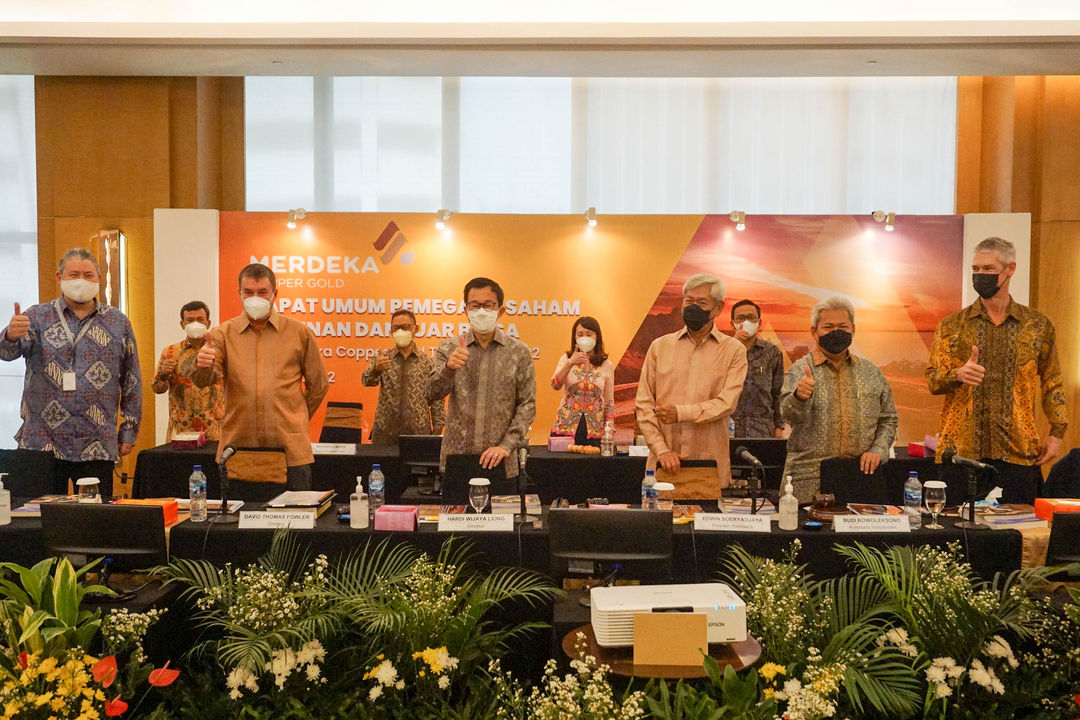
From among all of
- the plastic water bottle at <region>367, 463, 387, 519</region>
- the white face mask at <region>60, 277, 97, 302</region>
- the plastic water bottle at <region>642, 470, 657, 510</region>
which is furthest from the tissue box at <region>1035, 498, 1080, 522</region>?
the white face mask at <region>60, 277, 97, 302</region>

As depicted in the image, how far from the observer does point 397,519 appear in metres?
3.34

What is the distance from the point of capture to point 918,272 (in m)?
7.89

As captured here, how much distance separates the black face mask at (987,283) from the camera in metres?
4.08

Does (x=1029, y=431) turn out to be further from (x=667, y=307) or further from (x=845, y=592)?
(x=667, y=307)

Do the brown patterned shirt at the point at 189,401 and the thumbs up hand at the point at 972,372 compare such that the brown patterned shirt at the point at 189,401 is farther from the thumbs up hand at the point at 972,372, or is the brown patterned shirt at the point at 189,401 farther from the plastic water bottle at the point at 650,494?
the thumbs up hand at the point at 972,372

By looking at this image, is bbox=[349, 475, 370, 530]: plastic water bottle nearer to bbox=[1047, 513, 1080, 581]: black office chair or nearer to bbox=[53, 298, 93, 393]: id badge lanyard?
bbox=[53, 298, 93, 393]: id badge lanyard

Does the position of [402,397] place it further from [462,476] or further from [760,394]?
[760,394]

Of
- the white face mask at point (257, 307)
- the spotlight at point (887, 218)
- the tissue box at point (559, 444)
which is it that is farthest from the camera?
the spotlight at point (887, 218)

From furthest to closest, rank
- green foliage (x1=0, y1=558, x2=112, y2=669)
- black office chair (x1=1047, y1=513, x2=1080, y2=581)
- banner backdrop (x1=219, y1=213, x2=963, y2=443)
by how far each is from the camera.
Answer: banner backdrop (x1=219, y1=213, x2=963, y2=443)
black office chair (x1=1047, y1=513, x2=1080, y2=581)
green foliage (x1=0, y1=558, x2=112, y2=669)

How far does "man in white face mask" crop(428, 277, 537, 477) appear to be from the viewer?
430cm

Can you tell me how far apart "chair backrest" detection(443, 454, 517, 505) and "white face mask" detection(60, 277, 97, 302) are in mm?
2098

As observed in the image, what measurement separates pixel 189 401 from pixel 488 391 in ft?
9.51

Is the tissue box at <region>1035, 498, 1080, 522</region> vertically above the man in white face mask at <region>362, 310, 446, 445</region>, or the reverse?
the man in white face mask at <region>362, 310, 446, 445</region>

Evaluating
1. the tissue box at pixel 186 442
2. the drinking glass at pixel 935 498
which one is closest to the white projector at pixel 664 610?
the drinking glass at pixel 935 498
